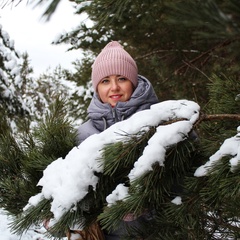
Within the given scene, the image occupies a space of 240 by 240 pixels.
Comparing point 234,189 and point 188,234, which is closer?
point 234,189

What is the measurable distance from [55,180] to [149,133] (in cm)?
37

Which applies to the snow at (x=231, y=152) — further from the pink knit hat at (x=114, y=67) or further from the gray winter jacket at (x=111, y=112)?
the pink knit hat at (x=114, y=67)

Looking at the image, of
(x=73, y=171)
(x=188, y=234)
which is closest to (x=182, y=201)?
(x=188, y=234)

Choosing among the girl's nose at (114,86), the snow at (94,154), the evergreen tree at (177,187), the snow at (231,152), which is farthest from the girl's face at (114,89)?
the snow at (231,152)

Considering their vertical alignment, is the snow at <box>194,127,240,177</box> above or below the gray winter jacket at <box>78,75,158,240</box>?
above

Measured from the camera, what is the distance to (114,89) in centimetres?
239

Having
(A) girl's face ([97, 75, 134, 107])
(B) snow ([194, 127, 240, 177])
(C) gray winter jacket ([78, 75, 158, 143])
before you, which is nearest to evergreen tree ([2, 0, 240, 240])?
(B) snow ([194, 127, 240, 177])

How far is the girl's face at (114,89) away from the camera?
2385 mm

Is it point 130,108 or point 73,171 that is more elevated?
point 73,171

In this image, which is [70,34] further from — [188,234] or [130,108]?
[188,234]

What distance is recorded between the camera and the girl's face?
7.82 feet

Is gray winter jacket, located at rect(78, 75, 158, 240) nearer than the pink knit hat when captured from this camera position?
Yes

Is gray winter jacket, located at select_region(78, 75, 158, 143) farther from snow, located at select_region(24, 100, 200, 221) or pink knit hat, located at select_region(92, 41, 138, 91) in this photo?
snow, located at select_region(24, 100, 200, 221)

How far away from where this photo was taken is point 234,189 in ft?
3.72
